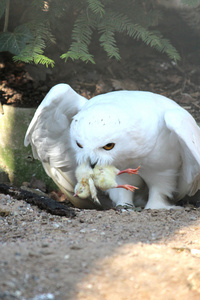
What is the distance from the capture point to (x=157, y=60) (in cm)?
675

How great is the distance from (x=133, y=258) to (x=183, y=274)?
287 millimetres

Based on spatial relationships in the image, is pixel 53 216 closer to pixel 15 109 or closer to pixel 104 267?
pixel 104 267

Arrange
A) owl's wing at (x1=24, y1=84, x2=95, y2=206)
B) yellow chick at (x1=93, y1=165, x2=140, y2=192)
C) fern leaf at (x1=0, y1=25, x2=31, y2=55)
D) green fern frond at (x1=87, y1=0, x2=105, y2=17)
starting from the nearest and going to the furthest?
yellow chick at (x1=93, y1=165, x2=140, y2=192), owl's wing at (x1=24, y1=84, x2=95, y2=206), green fern frond at (x1=87, y1=0, x2=105, y2=17), fern leaf at (x1=0, y1=25, x2=31, y2=55)

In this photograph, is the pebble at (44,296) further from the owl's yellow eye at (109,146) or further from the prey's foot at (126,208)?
the prey's foot at (126,208)

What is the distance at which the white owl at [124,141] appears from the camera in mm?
3664

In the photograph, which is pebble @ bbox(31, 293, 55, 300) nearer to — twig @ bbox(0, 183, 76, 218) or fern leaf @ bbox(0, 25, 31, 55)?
twig @ bbox(0, 183, 76, 218)

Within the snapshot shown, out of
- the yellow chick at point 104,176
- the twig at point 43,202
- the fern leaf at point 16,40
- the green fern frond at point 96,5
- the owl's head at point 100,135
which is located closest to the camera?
the owl's head at point 100,135

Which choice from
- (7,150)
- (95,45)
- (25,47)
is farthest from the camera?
(95,45)

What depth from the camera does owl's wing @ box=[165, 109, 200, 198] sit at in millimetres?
3832

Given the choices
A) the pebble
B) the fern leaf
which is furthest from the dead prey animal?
the fern leaf

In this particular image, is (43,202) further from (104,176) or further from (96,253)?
(96,253)

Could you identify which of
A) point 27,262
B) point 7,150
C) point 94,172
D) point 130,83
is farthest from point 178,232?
point 130,83

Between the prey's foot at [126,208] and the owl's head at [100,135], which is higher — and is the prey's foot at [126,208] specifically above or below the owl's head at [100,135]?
below

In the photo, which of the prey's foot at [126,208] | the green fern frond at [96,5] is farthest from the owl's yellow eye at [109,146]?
the green fern frond at [96,5]
